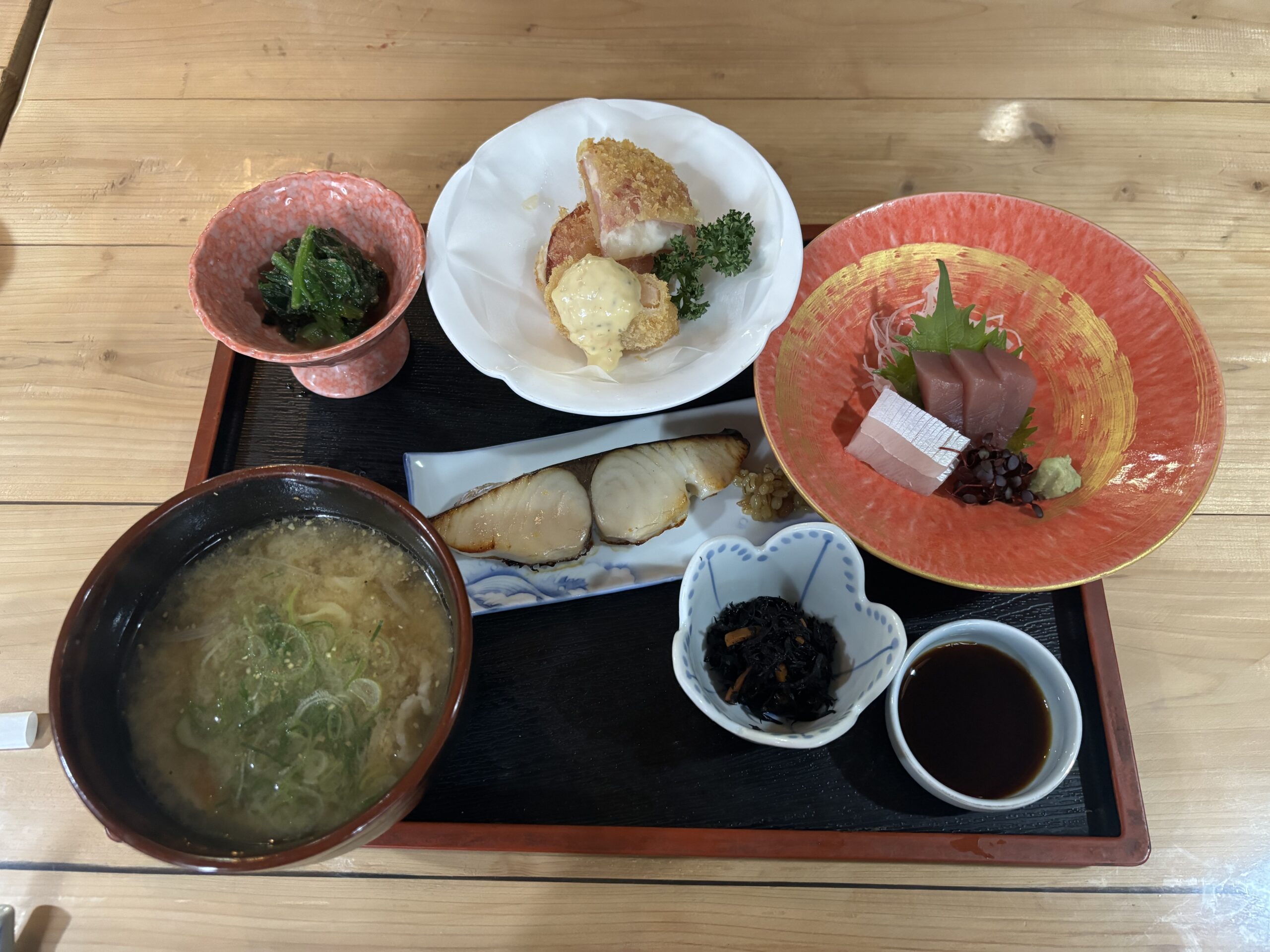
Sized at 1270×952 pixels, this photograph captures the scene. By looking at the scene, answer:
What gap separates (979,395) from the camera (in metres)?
1.47

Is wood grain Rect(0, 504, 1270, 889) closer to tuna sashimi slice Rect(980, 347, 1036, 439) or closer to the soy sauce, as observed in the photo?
the soy sauce

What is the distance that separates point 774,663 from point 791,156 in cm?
147

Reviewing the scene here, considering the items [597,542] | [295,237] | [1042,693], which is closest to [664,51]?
[295,237]

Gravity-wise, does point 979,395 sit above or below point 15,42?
below

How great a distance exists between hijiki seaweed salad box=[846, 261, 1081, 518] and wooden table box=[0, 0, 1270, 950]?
16.5 inches

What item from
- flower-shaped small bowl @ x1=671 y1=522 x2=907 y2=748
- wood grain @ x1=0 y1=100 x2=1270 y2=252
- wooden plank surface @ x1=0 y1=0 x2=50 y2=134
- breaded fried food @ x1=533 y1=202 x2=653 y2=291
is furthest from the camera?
wooden plank surface @ x1=0 y1=0 x2=50 y2=134

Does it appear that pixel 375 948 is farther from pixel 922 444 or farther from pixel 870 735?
pixel 922 444

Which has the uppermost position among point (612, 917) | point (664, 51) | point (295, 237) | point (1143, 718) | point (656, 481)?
point (664, 51)

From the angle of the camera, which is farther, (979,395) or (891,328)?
(891,328)

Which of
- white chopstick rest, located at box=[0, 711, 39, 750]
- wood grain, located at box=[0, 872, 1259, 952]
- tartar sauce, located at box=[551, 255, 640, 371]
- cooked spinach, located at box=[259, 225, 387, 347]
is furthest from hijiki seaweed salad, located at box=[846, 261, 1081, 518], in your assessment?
white chopstick rest, located at box=[0, 711, 39, 750]

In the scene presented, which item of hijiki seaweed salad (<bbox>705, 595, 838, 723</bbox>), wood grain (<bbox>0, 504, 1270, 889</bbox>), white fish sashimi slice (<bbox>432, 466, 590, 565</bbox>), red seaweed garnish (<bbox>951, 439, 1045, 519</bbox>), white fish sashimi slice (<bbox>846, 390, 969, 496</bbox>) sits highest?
white fish sashimi slice (<bbox>846, 390, 969, 496</bbox>)

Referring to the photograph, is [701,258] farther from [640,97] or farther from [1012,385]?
[640,97]

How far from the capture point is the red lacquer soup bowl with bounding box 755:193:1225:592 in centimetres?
140

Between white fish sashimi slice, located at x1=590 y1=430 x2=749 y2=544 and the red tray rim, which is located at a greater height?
white fish sashimi slice, located at x1=590 y1=430 x2=749 y2=544
